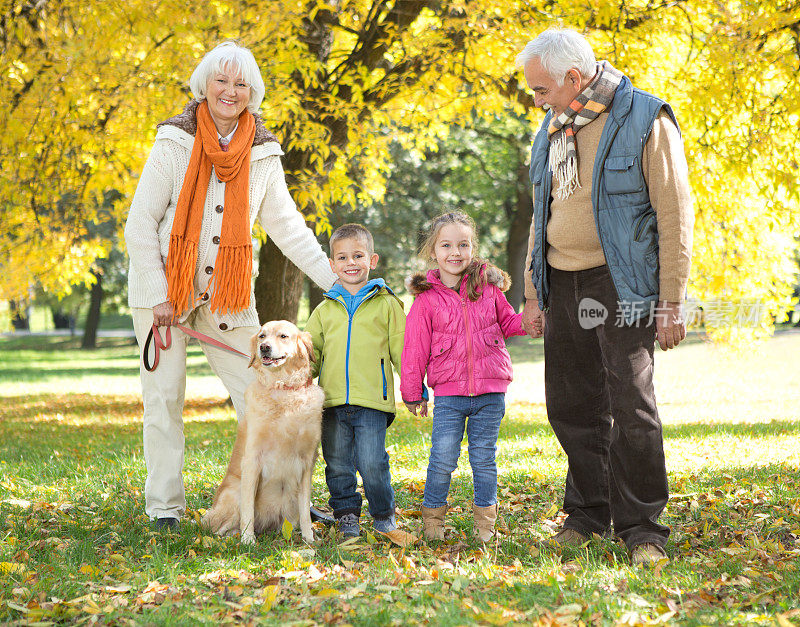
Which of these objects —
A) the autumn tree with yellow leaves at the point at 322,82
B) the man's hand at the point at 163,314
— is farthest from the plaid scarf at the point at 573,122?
the autumn tree with yellow leaves at the point at 322,82

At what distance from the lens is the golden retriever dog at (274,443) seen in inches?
165

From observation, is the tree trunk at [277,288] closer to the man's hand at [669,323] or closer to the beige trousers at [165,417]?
the beige trousers at [165,417]

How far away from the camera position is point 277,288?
9633mm

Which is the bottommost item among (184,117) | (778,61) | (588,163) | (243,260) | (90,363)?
(90,363)

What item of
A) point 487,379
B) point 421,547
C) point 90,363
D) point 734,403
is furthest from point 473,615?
point 90,363

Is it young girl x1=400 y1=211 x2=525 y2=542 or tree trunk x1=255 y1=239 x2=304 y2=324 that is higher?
tree trunk x1=255 y1=239 x2=304 y2=324

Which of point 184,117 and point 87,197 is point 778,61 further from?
point 87,197

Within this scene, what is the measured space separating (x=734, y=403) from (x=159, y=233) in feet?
36.4

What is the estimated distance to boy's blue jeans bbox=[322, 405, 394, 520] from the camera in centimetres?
442

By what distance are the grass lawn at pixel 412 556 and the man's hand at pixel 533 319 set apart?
114 cm

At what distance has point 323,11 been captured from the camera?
9.11m

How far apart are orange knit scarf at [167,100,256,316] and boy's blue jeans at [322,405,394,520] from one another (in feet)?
2.82

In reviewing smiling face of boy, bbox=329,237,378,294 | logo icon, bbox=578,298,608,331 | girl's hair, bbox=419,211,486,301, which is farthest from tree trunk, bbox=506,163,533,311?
logo icon, bbox=578,298,608,331

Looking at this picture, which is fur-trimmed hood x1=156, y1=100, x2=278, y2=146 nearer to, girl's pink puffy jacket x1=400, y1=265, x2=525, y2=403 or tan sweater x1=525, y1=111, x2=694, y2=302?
girl's pink puffy jacket x1=400, y1=265, x2=525, y2=403
